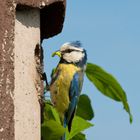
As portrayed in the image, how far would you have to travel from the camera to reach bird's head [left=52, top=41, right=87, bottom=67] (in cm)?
419

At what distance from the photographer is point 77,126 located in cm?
258

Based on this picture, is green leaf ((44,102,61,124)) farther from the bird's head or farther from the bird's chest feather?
the bird's head

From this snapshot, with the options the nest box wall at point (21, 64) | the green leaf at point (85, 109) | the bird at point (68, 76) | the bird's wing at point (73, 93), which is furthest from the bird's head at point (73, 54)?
the green leaf at point (85, 109)

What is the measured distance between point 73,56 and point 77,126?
1684 millimetres

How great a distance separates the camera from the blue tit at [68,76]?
4086mm

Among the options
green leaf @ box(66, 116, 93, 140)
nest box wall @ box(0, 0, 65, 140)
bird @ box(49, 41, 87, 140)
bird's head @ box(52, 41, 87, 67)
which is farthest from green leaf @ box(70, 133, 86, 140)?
bird's head @ box(52, 41, 87, 67)

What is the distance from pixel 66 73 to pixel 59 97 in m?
0.17

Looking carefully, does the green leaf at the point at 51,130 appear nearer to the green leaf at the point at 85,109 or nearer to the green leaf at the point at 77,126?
the green leaf at the point at 77,126

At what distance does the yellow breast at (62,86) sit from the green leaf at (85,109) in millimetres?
1257

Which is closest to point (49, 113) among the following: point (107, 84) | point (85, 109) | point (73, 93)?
point (85, 109)

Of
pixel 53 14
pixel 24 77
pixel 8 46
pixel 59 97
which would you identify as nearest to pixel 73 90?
Answer: pixel 59 97

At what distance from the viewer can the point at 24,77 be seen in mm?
2479

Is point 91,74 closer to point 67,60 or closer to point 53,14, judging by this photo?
point 53,14

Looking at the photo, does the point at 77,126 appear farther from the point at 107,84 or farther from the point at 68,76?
the point at 68,76
